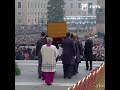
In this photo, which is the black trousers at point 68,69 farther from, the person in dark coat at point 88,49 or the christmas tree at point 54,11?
the christmas tree at point 54,11

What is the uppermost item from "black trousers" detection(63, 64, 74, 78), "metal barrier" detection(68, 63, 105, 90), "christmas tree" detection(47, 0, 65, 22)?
"christmas tree" detection(47, 0, 65, 22)

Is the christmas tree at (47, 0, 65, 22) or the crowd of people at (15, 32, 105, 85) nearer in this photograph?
the crowd of people at (15, 32, 105, 85)

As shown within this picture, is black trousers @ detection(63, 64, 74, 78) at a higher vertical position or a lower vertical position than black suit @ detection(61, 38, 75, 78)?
lower

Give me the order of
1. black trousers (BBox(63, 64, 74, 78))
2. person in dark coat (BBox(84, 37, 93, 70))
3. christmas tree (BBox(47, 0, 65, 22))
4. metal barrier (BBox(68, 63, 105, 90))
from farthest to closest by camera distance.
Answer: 1. christmas tree (BBox(47, 0, 65, 22))
2. person in dark coat (BBox(84, 37, 93, 70))
3. black trousers (BBox(63, 64, 74, 78))
4. metal barrier (BBox(68, 63, 105, 90))

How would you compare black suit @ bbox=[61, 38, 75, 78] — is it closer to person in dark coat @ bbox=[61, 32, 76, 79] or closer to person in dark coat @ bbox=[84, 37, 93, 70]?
person in dark coat @ bbox=[61, 32, 76, 79]

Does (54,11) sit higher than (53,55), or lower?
higher

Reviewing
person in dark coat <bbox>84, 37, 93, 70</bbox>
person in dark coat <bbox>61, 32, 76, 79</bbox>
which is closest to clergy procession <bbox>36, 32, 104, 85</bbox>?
person in dark coat <bbox>61, 32, 76, 79</bbox>

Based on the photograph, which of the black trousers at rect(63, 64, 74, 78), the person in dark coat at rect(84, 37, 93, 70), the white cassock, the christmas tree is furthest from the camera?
the christmas tree

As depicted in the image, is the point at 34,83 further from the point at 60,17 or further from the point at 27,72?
the point at 60,17

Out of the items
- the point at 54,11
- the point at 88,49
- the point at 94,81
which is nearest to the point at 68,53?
the point at 88,49

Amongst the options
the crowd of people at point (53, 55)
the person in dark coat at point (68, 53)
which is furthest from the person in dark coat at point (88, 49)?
the person in dark coat at point (68, 53)

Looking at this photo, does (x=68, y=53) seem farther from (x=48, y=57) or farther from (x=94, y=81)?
(x=94, y=81)
